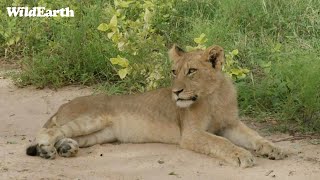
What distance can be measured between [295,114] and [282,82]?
1.35 feet

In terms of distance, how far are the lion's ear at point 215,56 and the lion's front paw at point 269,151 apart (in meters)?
0.63

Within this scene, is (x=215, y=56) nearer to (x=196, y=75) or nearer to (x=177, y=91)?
(x=196, y=75)

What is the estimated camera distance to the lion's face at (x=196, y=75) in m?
4.96

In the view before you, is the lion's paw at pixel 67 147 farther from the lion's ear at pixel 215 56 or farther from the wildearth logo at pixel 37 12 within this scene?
the wildearth logo at pixel 37 12

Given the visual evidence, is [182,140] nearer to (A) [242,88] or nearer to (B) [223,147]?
(B) [223,147]

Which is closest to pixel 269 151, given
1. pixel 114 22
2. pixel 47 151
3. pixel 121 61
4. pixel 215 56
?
pixel 215 56

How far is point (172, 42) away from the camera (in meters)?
7.20

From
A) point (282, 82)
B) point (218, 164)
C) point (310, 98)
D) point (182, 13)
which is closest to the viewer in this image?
point (218, 164)

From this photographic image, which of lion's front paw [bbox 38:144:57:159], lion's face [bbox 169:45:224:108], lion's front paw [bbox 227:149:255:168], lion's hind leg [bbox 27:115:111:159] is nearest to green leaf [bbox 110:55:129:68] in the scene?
lion's hind leg [bbox 27:115:111:159]

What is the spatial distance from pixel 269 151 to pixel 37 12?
4.08 meters

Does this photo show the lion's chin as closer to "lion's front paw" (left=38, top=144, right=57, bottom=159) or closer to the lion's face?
the lion's face

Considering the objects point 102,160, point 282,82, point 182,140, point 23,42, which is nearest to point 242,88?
point 282,82

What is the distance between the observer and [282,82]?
5.99 meters

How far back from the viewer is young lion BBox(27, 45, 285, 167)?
4.88 m
